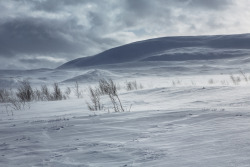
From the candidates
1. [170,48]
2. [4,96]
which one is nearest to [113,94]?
[4,96]

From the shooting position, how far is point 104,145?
9.23 feet

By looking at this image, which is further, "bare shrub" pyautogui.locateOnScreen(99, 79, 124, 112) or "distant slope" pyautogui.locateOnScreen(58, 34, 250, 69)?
"distant slope" pyautogui.locateOnScreen(58, 34, 250, 69)

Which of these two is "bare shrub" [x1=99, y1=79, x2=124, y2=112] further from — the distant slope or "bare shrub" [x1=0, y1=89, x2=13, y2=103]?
the distant slope

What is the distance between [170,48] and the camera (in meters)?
75.1

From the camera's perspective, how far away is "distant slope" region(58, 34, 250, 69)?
65438 mm

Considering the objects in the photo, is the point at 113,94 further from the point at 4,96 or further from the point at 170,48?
the point at 170,48

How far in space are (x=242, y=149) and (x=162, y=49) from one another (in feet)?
248

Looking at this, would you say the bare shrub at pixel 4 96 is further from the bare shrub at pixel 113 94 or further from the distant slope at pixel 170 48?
the distant slope at pixel 170 48

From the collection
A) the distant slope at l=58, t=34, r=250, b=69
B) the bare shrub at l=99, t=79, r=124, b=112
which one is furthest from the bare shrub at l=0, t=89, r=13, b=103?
the distant slope at l=58, t=34, r=250, b=69

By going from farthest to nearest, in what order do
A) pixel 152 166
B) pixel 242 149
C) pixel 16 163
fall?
pixel 16 163
pixel 242 149
pixel 152 166

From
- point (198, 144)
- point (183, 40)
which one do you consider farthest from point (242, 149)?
point (183, 40)

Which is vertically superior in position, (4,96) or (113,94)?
(4,96)

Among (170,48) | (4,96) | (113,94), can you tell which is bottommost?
(113,94)

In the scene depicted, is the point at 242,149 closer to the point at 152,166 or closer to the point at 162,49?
the point at 152,166
